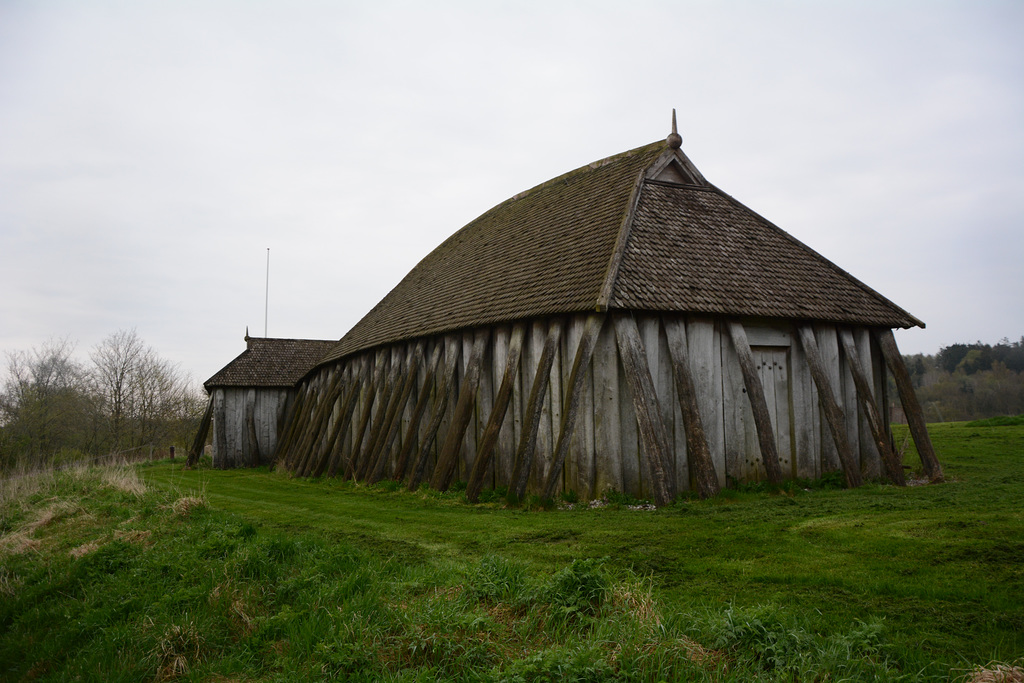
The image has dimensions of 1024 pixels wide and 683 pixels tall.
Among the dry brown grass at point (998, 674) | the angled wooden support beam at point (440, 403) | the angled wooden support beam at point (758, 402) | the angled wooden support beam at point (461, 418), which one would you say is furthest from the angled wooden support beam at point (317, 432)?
the dry brown grass at point (998, 674)

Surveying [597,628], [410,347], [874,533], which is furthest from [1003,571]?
[410,347]

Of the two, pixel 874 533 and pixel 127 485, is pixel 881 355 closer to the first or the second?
pixel 874 533

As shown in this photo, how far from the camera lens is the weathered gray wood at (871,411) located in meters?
10.9

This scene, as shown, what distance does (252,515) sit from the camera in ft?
35.5

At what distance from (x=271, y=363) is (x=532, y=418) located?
910 inches

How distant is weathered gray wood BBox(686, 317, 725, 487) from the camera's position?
10625mm

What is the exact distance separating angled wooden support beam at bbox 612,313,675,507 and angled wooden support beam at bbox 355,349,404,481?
7.61m

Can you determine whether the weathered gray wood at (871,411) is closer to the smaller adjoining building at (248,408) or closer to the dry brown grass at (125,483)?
the dry brown grass at (125,483)

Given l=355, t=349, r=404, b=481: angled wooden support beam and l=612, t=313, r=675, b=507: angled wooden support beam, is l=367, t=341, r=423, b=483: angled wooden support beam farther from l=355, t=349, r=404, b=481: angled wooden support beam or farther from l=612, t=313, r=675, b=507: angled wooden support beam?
l=612, t=313, r=675, b=507: angled wooden support beam

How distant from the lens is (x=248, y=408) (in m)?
29.1

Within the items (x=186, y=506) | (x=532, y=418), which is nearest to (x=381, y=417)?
(x=186, y=506)

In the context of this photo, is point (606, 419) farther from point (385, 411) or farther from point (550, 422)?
point (385, 411)

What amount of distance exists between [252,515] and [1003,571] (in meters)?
9.88

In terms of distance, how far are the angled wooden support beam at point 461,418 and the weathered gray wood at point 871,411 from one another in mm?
6571
